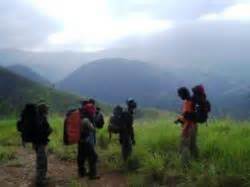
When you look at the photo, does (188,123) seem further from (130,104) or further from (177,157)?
(130,104)

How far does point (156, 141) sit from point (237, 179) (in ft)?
12.6

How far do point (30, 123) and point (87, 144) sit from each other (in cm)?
155

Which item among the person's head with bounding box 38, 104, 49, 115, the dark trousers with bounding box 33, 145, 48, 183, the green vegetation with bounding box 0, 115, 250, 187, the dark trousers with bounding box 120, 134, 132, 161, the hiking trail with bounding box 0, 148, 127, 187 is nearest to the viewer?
the green vegetation with bounding box 0, 115, 250, 187

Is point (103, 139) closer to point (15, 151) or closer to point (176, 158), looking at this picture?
point (15, 151)

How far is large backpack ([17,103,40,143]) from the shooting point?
10641 millimetres

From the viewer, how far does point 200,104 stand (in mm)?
10266

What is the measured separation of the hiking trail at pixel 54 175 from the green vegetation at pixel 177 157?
0.96ft

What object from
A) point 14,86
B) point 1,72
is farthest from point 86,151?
point 1,72

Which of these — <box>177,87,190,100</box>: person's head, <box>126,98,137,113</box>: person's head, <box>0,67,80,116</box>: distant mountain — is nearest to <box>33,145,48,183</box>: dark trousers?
<box>126,98,137,113</box>: person's head

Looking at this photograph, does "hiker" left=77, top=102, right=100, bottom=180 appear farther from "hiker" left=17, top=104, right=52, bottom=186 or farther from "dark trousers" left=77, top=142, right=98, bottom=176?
"hiker" left=17, top=104, right=52, bottom=186

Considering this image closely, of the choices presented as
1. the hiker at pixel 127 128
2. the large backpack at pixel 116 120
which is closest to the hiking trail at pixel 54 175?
the hiker at pixel 127 128

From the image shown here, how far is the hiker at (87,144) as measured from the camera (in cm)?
1129

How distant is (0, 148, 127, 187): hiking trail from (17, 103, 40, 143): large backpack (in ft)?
4.10

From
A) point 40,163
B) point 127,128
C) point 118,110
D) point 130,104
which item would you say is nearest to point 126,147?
point 127,128
